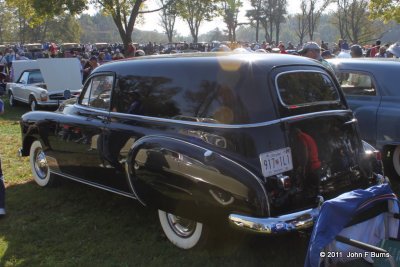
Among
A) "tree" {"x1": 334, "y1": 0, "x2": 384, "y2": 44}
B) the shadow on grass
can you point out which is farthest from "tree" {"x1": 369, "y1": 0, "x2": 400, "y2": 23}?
"tree" {"x1": 334, "y1": 0, "x2": 384, "y2": 44}

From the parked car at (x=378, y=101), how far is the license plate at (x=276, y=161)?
115 inches

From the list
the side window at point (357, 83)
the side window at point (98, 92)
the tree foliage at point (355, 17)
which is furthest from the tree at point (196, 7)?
the tree foliage at point (355, 17)

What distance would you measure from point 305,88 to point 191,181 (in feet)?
4.54

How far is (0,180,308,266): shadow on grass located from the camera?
157 inches

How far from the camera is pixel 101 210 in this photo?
5234 mm

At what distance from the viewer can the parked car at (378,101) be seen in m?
5.91

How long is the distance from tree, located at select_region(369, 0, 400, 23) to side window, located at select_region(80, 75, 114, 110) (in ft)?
52.3

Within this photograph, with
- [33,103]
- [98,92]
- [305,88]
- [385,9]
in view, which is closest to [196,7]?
[385,9]

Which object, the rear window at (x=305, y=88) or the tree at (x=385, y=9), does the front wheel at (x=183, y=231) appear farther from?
the tree at (x=385, y=9)

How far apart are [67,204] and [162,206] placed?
2003mm

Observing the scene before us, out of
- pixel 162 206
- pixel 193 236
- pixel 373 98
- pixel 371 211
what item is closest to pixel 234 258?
pixel 193 236

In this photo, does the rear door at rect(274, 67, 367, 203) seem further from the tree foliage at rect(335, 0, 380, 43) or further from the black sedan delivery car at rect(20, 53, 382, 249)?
the tree foliage at rect(335, 0, 380, 43)

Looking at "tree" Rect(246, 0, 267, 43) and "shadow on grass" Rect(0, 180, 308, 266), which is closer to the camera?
"shadow on grass" Rect(0, 180, 308, 266)

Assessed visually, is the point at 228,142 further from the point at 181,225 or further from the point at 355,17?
the point at 355,17
